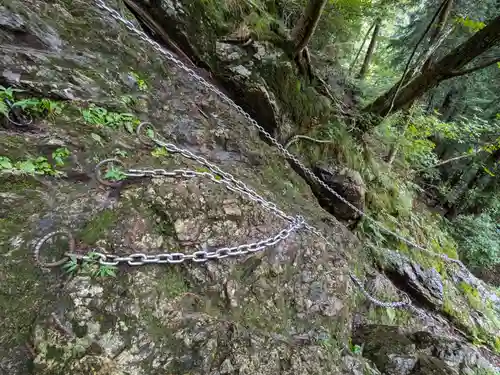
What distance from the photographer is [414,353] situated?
3.25 m

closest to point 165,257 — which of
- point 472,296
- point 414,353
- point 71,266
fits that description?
point 71,266

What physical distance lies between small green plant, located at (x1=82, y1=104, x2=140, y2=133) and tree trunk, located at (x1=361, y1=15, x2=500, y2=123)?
5.72 meters

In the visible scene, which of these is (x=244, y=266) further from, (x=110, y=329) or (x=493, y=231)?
(x=493, y=231)

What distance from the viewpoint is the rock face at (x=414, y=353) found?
3.09 m

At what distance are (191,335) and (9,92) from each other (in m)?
2.41

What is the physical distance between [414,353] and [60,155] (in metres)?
4.14

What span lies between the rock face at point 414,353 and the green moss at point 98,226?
3.10m

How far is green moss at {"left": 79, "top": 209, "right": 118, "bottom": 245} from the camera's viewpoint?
203cm

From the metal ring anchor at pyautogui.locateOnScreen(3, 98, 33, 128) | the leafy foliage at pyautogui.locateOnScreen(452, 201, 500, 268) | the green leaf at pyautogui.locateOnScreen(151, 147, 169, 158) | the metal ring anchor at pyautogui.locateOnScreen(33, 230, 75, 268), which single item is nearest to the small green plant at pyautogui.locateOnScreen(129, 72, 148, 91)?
the green leaf at pyautogui.locateOnScreen(151, 147, 169, 158)

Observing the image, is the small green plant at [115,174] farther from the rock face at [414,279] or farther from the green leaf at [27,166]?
the rock face at [414,279]

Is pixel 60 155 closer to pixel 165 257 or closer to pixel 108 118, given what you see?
pixel 108 118

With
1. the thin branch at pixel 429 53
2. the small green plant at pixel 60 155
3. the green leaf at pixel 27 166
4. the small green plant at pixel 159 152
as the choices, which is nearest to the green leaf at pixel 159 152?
the small green plant at pixel 159 152

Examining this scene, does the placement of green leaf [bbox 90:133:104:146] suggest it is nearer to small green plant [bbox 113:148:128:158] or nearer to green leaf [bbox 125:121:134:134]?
small green plant [bbox 113:148:128:158]

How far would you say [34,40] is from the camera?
9.23ft
